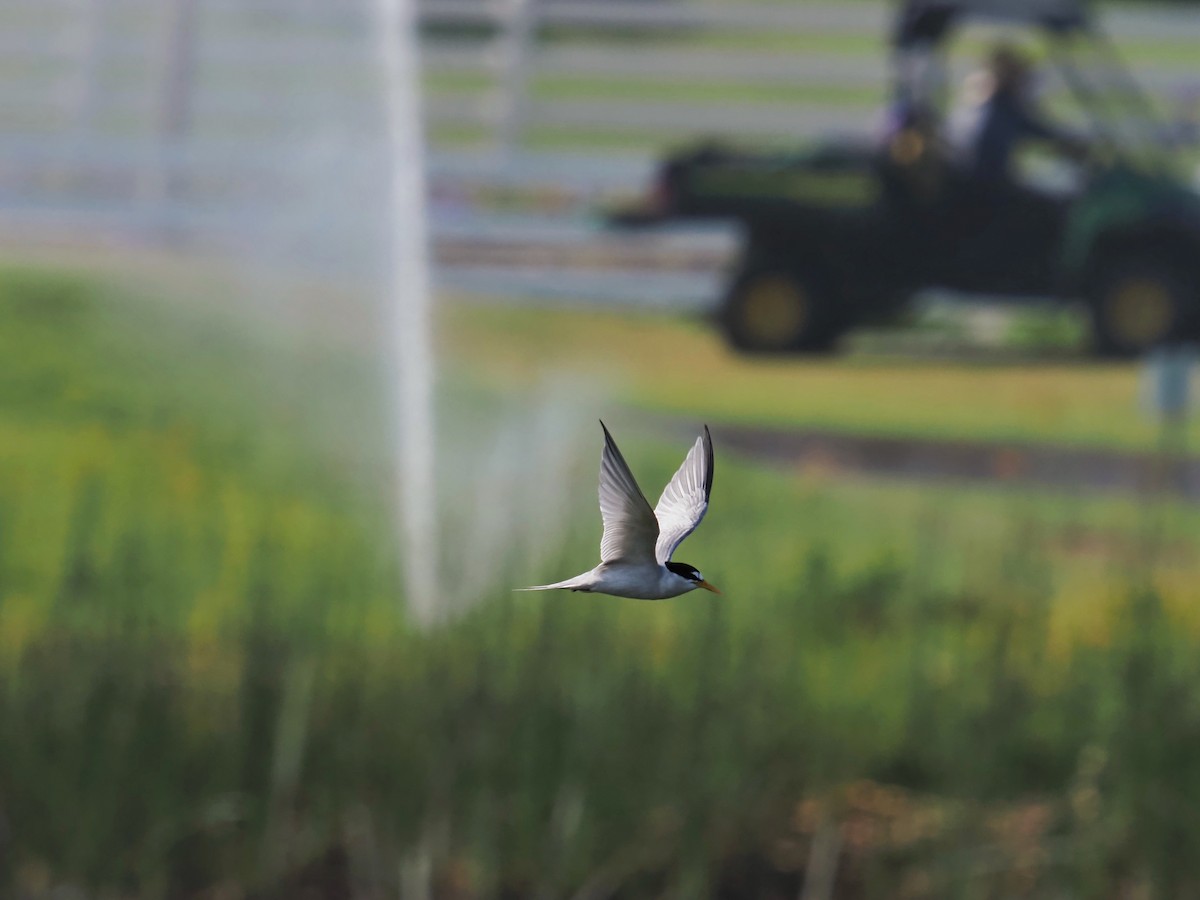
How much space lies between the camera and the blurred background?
12.3ft

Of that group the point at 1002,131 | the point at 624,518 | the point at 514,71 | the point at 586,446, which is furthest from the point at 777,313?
the point at 624,518

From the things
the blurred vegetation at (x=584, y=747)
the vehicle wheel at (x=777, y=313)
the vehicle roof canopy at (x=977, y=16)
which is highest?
the vehicle roof canopy at (x=977, y=16)

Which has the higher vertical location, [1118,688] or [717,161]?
[717,161]

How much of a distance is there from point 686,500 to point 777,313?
334 inches

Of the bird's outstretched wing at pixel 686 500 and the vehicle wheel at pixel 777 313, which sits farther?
the vehicle wheel at pixel 777 313

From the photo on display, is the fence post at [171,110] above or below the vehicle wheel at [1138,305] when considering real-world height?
above

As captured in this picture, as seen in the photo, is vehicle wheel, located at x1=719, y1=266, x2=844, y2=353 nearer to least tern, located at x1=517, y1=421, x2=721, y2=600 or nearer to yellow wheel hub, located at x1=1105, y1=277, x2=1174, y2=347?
yellow wheel hub, located at x1=1105, y1=277, x2=1174, y2=347

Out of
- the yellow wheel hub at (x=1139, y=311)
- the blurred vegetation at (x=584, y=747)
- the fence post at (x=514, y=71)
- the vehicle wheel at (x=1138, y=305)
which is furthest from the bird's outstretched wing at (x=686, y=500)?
the fence post at (x=514, y=71)

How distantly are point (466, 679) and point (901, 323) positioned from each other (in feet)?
22.2

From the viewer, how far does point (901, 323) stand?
10.2 metres

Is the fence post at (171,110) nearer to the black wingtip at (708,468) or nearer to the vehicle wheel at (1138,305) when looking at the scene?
the vehicle wheel at (1138,305)

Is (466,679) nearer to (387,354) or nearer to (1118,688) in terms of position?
(1118,688)

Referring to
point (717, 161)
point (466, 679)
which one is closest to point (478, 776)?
point (466, 679)

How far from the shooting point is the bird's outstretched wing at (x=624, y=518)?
1.26 metres
